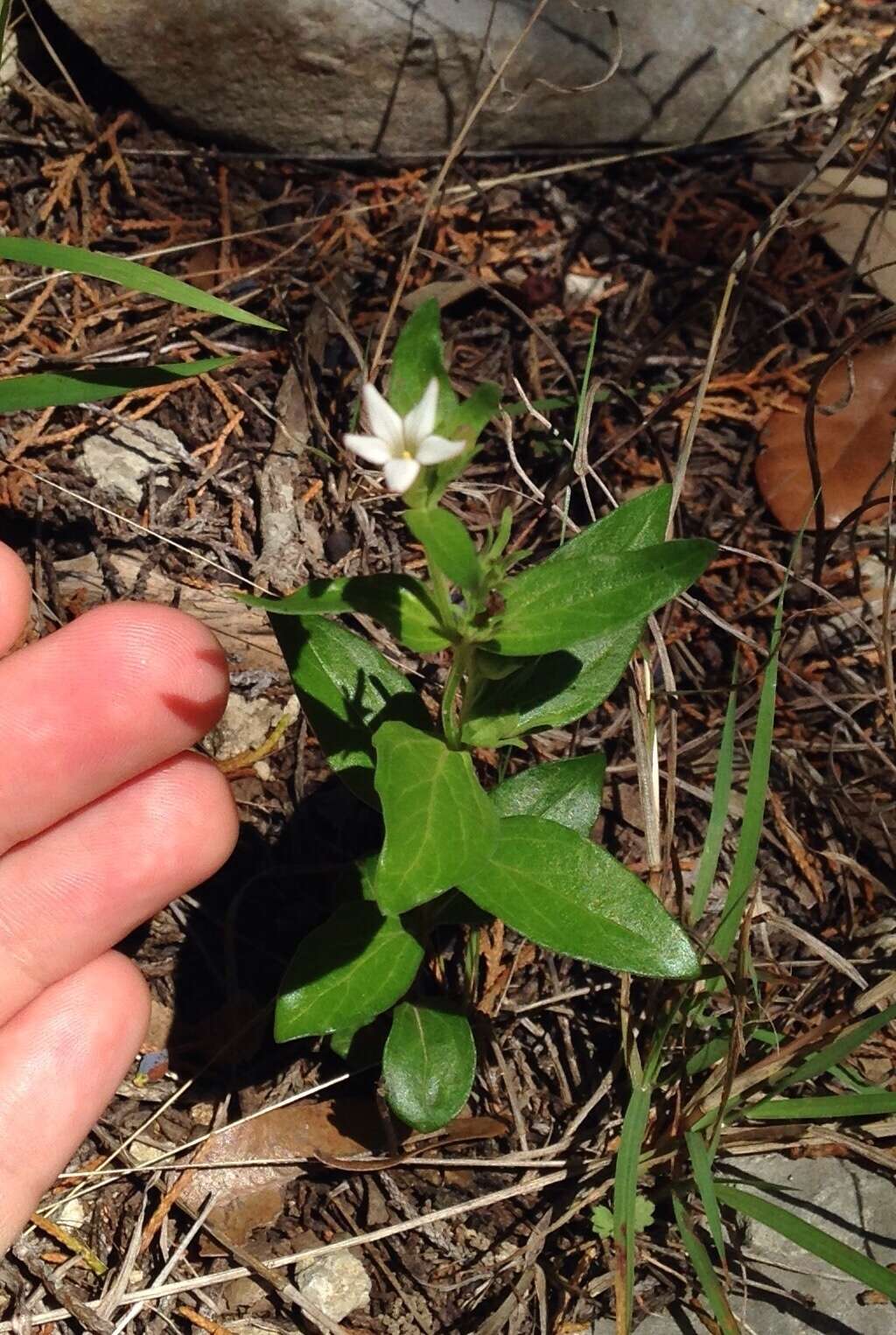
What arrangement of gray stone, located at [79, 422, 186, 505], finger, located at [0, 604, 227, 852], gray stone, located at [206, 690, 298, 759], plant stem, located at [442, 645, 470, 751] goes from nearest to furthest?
1. plant stem, located at [442, 645, 470, 751]
2. finger, located at [0, 604, 227, 852]
3. gray stone, located at [206, 690, 298, 759]
4. gray stone, located at [79, 422, 186, 505]

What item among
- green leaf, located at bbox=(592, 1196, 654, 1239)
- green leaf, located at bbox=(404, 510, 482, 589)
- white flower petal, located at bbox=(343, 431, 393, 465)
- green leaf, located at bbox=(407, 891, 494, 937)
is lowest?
green leaf, located at bbox=(592, 1196, 654, 1239)

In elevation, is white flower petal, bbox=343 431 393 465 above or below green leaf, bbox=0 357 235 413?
above

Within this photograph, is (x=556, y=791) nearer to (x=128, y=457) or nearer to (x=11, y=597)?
(x=11, y=597)

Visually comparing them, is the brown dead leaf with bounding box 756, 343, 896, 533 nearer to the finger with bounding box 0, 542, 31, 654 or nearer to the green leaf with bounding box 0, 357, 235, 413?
the green leaf with bounding box 0, 357, 235, 413

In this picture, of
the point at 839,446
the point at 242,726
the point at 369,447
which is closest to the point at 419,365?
the point at 369,447

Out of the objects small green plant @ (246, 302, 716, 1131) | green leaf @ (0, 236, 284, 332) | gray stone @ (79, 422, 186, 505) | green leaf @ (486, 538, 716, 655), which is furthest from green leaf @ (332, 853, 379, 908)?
gray stone @ (79, 422, 186, 505)

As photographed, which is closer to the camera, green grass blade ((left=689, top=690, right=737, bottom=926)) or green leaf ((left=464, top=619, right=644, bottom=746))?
green leaf ((left=464, top=619, right=644, bottom=746))
